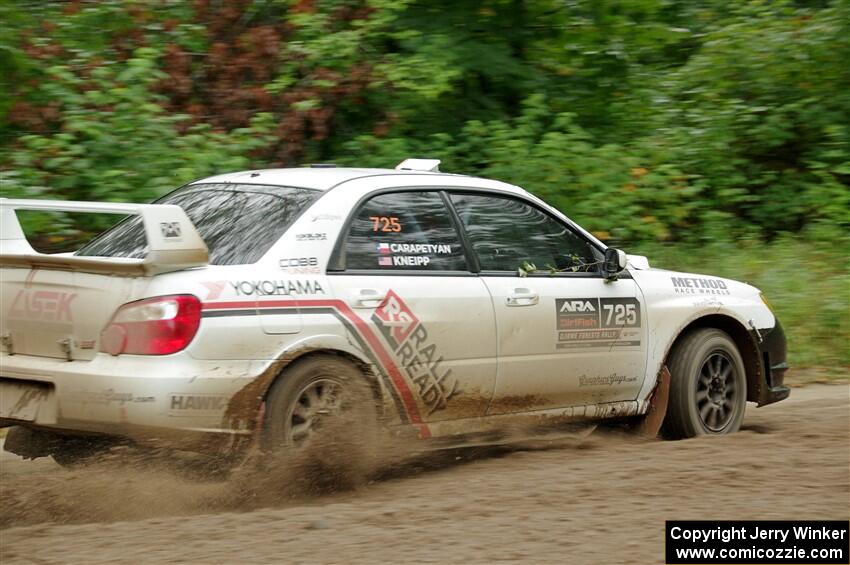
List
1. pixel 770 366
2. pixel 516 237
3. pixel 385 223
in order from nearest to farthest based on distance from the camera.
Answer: pixel 385 223 < pixel 516 237 < pixel 770 366

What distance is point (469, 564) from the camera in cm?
427

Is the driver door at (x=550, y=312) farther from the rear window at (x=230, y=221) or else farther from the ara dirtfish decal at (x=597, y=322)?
the rear window at (x=230, y=221)

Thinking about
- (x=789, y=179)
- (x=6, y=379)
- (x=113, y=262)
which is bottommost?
(x=6, y=379)

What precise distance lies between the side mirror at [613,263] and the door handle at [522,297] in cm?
58

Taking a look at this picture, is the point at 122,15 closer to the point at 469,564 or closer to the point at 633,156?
the point at 633,156

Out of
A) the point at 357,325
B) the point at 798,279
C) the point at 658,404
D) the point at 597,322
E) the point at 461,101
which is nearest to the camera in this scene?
the point at 357,325

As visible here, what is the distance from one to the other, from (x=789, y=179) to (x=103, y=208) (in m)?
10.0

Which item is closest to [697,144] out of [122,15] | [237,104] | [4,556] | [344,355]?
[237,104]

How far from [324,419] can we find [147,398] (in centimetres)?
85

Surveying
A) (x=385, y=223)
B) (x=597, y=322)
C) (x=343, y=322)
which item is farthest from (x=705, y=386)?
(x=343, y=322)

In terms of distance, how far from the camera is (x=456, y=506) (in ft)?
16.7

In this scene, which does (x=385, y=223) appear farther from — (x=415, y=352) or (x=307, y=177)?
(x=415, y=352)

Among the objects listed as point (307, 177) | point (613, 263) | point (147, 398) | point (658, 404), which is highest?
point (307, 177)

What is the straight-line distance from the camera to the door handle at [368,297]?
5.61m
